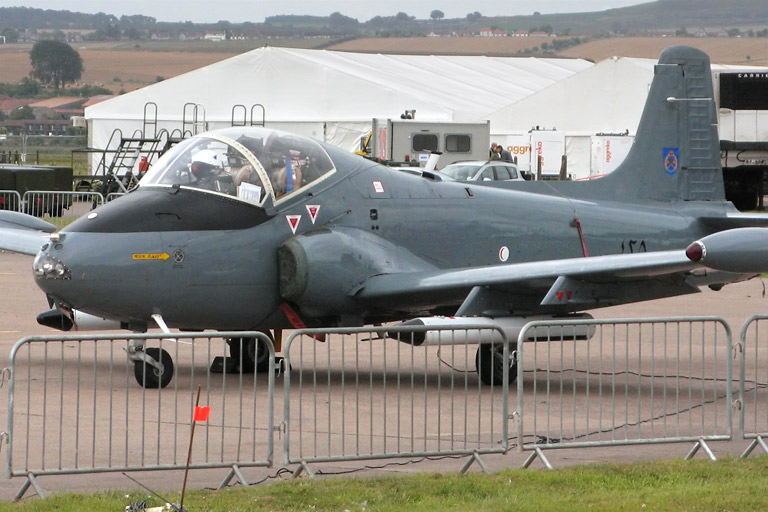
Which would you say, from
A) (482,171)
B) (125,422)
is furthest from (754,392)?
(482,171)

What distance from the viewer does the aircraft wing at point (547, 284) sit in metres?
11.6

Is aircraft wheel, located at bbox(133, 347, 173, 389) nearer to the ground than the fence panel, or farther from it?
farther from it

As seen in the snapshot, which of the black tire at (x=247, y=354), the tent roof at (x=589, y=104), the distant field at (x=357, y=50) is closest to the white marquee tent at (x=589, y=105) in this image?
the tent roof at (x=589, y=104)

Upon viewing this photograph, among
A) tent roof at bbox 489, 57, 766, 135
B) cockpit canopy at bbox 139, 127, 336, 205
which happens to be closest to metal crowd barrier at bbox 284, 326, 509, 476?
cockpit canopy at bbox 139, 127, 336, 205

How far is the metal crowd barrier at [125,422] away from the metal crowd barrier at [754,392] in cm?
325

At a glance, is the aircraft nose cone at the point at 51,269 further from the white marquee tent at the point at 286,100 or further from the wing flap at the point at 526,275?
the white marquee tent at the point at 286,100

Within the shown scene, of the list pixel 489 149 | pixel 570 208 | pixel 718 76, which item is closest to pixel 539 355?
pixel 570 208

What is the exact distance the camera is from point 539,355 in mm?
14094

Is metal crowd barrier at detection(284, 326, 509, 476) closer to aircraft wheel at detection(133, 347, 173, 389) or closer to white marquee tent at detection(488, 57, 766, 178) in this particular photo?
aircraft wheel at detection(133, 347, 173, 389)

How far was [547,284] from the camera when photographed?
38.9ft

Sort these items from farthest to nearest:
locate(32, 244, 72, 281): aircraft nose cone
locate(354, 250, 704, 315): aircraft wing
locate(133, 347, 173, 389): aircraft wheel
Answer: locate(354, 250, 704, 315): aircraft wing → locate(133, 347, 173, 389): aircraft wheel → locate(32, 244, 72, 281): aircraft nose cone

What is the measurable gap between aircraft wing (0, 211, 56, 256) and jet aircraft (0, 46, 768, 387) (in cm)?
4

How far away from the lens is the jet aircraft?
11.3 metres

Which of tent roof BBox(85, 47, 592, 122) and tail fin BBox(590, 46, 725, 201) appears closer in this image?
tail fin BBox(590, 46, 725, 201)
